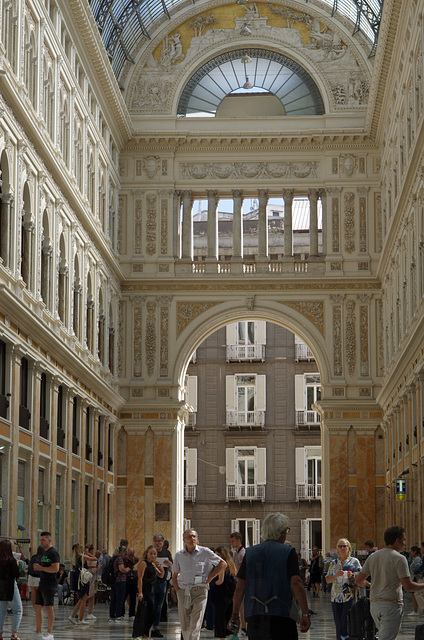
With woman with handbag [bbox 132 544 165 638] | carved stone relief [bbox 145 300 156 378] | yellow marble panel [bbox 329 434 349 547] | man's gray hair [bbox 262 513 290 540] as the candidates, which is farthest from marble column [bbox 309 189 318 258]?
man's gray hair [bbox 262 513 290 540]

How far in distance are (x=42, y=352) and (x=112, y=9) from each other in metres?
16.3

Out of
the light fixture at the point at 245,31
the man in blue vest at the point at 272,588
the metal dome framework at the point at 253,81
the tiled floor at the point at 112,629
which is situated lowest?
the tiled floor at the point at 112,629

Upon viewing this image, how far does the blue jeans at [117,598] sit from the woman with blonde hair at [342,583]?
7.57 m

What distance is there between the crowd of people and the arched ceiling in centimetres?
2344

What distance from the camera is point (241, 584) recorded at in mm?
9586

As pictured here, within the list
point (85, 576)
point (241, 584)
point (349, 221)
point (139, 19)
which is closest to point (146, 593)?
point (85, 576)

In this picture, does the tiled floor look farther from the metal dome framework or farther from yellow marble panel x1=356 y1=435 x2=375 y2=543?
the metal dome framework

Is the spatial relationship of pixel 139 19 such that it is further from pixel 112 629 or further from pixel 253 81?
pixel 112 629

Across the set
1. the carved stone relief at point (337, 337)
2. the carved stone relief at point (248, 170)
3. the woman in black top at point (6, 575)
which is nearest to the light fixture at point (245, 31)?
the carved stone relief at point (248, 170)

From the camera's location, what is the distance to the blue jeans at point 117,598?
2198cm

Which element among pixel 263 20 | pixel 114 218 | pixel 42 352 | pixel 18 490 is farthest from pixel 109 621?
pixel 263 20

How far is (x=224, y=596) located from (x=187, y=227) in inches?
1115

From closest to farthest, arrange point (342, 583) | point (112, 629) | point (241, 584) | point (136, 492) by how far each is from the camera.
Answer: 1. point (241, 584)
2. point (342, 583)
3. point (112, 629)
4. point (136, 492)

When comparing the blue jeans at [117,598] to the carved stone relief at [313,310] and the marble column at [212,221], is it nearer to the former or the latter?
the carved stone relief at [313,310]
